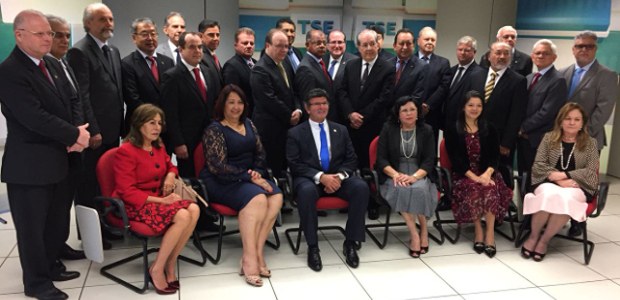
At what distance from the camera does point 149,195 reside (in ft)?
10.8

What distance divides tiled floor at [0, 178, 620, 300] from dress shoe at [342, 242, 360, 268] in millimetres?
50

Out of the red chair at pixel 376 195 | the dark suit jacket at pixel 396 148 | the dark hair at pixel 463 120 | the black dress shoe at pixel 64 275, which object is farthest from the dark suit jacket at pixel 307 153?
the black dress shoe at pixel 64 275

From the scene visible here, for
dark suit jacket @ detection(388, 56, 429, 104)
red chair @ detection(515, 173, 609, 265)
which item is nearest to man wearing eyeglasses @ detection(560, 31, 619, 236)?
red chair @ detection(515, 173, 609, 265)

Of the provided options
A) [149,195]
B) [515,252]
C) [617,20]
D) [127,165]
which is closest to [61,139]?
[127,165]

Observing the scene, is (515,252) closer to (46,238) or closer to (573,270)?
(573,270)

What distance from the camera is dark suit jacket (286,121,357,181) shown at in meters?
3.86

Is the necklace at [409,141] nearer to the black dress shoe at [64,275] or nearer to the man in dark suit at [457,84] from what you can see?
the man in dark suit at [457,84]

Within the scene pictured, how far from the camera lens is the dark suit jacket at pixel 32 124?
2711 millimetres

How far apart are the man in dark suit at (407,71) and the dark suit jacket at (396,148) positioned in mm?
702

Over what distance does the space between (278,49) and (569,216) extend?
2.76 meters

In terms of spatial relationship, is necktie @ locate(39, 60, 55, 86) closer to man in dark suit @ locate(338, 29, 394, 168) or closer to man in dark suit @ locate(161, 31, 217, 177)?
man in dark suit @ locate(161, 31, 217, 177)

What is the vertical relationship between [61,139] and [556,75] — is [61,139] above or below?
below

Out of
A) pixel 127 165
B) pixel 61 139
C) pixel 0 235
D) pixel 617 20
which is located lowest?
pixel 0 235

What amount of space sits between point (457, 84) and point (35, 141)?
3568 mm
